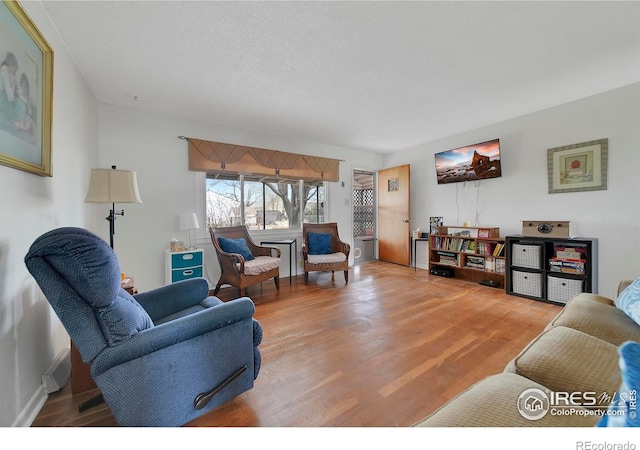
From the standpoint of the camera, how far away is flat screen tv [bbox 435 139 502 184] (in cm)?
368

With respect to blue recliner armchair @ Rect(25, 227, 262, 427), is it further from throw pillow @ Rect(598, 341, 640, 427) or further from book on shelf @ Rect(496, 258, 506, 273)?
book on shelf @ Rect(496, 258, 506, 273)

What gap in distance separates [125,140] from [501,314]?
488cm

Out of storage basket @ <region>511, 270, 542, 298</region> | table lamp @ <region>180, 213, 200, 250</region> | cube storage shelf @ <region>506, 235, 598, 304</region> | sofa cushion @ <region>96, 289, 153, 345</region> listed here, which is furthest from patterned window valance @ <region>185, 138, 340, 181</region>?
storage basket @ <region>511, 270, 542, 298</region>

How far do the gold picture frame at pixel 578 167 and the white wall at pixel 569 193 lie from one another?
0.20ft

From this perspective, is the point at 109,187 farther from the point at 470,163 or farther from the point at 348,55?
the point at 470,163

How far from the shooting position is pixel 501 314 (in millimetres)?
2652

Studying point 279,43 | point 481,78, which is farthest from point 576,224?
point 279,43

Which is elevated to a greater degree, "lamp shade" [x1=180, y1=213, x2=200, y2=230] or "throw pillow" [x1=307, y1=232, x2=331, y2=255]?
"lamp shade" [x1=180, y1=213, x2=200, y2=230]

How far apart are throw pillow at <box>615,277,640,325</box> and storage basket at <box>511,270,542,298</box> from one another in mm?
1953

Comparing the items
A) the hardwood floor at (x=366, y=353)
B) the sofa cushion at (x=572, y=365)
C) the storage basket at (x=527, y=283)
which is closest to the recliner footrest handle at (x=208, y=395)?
the hardwood floor at (x=366, y=353)

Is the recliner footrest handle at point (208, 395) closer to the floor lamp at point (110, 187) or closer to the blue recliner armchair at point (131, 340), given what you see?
the blue recliner armchair at point (131, 340)

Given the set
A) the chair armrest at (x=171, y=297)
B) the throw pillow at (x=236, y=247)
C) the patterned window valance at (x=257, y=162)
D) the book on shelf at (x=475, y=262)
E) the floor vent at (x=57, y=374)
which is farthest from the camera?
the book on shelf at (x=475, y=262)

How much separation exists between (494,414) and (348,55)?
2452 mm

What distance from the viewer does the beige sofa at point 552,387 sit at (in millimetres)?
652
